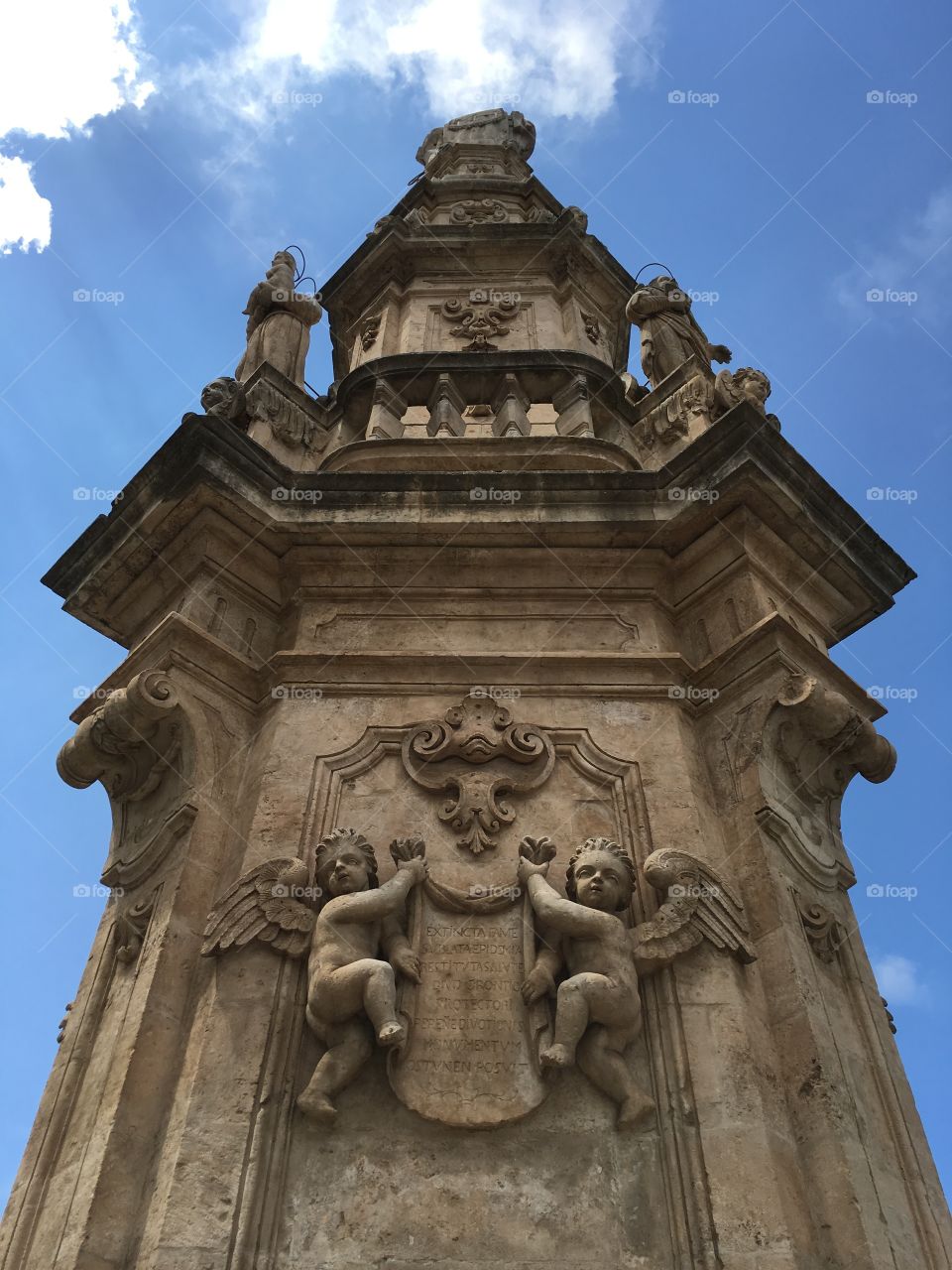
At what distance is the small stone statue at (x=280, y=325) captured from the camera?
11305mm

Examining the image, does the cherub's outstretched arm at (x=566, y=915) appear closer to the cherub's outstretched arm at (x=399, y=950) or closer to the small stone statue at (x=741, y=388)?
the cherub's outstretched arm at (x=399, y=950)

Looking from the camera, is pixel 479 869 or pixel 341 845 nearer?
pixel 341 845

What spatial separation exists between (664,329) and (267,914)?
7.56 metres

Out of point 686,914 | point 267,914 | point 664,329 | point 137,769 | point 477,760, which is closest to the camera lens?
point 686,914

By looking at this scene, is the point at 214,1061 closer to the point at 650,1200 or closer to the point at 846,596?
the point at 650,1200

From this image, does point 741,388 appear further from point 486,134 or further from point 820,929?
point 486,134

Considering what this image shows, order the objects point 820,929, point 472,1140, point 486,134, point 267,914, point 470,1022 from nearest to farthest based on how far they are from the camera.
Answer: point 472,1140
point 470,1022
point 267,914
point 820,929
point 486,134

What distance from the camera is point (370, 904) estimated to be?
19.4 feet

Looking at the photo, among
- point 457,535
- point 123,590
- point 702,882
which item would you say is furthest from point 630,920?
point 123,590

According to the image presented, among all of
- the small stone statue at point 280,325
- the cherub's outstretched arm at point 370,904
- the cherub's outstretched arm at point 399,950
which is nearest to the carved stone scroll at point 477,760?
the cherub's outstretched arm at point 370,904

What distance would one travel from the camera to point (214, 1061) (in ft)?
18.6

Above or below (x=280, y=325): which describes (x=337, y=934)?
below

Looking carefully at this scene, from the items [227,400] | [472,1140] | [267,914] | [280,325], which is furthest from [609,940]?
[280,325]

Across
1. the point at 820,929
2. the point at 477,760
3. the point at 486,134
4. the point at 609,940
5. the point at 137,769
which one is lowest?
the point at 609,940
